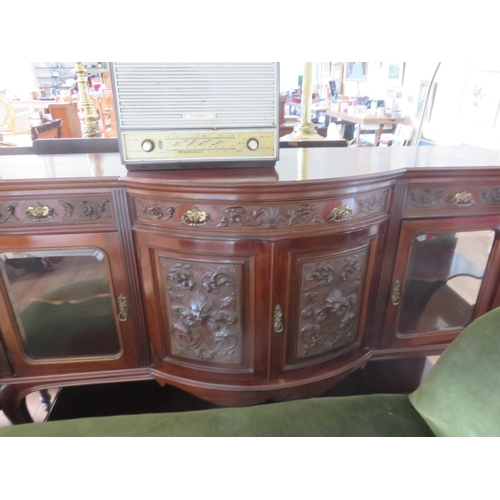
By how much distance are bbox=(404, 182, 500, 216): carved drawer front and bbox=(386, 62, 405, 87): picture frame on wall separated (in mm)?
3481

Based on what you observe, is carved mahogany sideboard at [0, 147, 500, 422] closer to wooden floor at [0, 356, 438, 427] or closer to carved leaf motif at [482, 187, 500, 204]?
carved leaf motif at [482, 187, 500, 204]

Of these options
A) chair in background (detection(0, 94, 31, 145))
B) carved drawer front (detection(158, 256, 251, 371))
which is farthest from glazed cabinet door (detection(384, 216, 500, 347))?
chair in background (detection(0, 94, 31, 145))

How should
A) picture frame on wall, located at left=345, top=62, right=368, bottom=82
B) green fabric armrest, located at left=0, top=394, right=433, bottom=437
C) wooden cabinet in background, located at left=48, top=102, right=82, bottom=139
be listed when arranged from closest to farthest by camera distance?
green fabric armrest, located at left=0, top=394, right=433, bottom=437 → wooden cabinet in background, located at left=48, top=102, right=82, bottom=139 → picture frame on wall, located at left=345, top=62, right=368, bottom=82

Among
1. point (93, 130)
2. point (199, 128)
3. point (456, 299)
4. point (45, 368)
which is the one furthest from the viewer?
point (93, 130)

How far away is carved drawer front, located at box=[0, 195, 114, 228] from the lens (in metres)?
0.77

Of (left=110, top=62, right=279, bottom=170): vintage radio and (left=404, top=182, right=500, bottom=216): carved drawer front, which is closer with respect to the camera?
(left=110, top=62, right=279, bottom=170): vintage radio

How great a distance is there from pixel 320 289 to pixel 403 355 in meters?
0.42

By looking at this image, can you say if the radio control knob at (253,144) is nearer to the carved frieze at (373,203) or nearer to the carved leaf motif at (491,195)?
the carved frieze at (373,203)

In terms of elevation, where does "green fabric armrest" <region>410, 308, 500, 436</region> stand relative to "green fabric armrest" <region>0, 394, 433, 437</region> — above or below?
above

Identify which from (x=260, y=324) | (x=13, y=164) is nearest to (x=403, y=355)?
(x=260, y=324)

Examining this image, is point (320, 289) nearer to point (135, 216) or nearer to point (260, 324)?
point (260, 324)

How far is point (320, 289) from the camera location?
2.83ft

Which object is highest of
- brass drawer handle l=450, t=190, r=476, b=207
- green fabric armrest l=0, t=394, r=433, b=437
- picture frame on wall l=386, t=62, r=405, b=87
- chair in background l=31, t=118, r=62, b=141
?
picture frame on wall l=386, t=62, r=405, b=87

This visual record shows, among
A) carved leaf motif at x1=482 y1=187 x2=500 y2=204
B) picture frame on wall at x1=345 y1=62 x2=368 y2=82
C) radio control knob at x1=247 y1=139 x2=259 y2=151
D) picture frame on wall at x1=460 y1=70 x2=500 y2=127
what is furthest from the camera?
picture frame on wall at x1=345 y1=62 x2=368 y2=82
